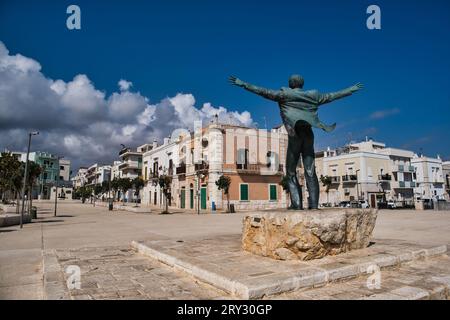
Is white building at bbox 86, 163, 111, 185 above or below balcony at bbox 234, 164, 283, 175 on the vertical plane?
above

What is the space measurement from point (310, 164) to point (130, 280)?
3.98 m

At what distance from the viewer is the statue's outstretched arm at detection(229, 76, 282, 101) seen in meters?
5.96

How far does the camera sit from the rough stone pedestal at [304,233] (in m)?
4.92

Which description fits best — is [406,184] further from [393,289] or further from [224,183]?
[393,289]

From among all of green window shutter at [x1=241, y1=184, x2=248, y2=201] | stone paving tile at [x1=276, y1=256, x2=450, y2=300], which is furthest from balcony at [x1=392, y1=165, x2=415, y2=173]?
stone paving tile at [x1=276, y1=256, x2=450, y2=300]

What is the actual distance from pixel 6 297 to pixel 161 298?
2086 mm

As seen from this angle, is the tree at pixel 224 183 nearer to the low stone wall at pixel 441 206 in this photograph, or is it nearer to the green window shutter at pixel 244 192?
the green window shutter at pixel 244 192

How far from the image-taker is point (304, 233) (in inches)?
192

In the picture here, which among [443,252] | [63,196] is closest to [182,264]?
[443,252]

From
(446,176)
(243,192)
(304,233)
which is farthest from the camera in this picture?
(446,176)

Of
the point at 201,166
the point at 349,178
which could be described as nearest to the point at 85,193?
the point at 201,166

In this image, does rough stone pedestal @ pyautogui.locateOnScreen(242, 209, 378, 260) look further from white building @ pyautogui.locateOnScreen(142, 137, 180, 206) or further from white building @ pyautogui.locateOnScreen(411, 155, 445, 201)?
white building @ pyautogui.locateOnScreen(411, 155, 445, 201)

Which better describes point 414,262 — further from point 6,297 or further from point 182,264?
point 6,297

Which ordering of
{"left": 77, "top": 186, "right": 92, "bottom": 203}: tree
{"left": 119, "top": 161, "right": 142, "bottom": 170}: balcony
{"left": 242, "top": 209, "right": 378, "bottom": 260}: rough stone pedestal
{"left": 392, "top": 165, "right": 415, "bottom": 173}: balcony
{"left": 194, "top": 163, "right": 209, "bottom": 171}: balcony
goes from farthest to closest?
{"left": 119, "top": 161, "right": 142, "bottom": 170}: balcony
{"left": 77, "top": 186, "right": 92, "bottom": 203}: tree
{"left": 392, "top": 165, "right": 415, "bottom": 173}: balcony
{"left": 194, "top": 163, "right": 209, "bottom": 171}: balcony
{"left": 242, "top": 209, "right": 378, "bottom": 260}: rough stone pedestal
